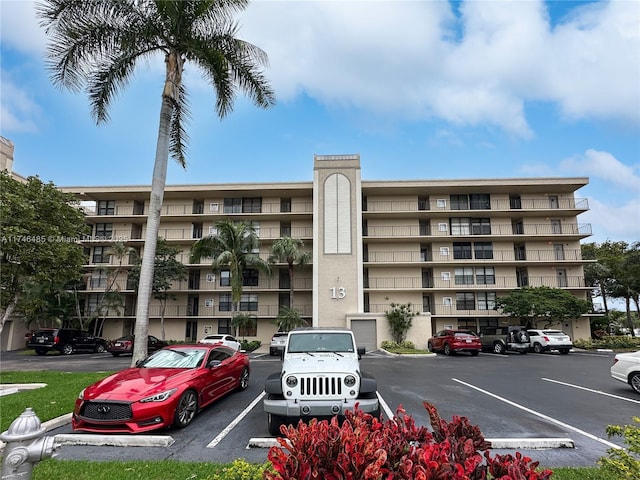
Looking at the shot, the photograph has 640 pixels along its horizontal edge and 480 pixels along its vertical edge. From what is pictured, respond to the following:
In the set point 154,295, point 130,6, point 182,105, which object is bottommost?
point 154,295

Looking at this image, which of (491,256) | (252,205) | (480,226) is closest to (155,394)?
(252,205)

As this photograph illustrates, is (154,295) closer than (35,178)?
No

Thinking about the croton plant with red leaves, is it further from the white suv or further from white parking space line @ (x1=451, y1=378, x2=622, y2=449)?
the white suv

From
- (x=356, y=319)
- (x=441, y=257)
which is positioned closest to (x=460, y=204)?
(x=441, y=257)

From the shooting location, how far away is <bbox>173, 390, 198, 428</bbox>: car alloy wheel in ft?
21.6

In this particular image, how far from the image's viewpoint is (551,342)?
22.4 m

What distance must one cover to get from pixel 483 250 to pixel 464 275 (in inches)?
117

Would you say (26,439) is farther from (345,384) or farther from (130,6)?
(130,6)

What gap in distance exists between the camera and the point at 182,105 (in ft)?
44.9

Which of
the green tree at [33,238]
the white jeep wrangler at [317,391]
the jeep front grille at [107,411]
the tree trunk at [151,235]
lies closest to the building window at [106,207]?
the green tree at [33,238]

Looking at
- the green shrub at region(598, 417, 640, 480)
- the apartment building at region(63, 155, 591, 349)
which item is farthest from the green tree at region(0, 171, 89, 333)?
the apartment building at region(63, 155, 591, 349)

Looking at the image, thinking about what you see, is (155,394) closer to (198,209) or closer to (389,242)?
(389,242)

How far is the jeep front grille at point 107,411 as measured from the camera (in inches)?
241

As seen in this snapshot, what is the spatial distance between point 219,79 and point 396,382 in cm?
1225
